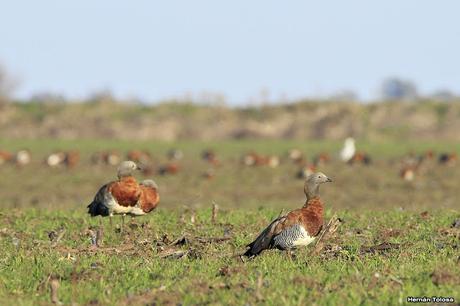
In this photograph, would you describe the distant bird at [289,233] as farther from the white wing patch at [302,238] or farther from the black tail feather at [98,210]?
the black tail feather at [98,210]

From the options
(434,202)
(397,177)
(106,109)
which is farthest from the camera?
(106,109)

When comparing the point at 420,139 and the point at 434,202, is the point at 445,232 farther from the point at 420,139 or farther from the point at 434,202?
the point at 420,139

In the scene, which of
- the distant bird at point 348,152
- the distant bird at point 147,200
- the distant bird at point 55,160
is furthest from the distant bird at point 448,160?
the distant bird at point 147,200

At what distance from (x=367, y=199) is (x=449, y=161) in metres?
10.9

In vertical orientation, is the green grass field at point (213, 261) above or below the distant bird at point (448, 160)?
above

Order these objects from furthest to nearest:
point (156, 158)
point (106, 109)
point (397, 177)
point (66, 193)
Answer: point (106, 109)
point (156, 158)
point (397, 177)
point (66, 193)

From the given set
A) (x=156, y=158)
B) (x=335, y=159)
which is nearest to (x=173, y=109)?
(x=156, y=158)

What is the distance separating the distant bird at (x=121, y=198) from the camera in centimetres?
1488

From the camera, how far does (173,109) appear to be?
71.7 meters

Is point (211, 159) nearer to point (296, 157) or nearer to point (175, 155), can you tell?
point (296, 157)

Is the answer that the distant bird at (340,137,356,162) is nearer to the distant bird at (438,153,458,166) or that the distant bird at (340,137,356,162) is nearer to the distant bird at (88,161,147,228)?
the distant bird at (438,153,458,166)

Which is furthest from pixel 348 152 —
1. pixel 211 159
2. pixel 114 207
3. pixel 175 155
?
pixel 114 207

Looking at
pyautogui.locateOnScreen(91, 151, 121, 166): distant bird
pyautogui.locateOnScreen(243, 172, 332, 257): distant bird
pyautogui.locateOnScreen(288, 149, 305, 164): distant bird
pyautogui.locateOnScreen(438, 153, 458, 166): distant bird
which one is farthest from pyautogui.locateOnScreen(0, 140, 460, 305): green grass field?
pyautogui.locateOnScreen(288, 149, 305, 164): distant bird

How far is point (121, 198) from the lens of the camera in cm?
1490
